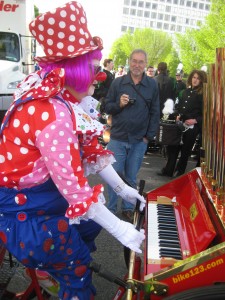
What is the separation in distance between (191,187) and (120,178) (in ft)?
1.60

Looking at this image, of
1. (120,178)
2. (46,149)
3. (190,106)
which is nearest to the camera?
(46,149)

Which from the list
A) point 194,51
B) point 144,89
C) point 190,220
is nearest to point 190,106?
point 144,89

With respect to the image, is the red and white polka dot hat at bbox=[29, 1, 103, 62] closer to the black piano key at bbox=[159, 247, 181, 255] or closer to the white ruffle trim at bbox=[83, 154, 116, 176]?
the white ruffle trim at bbox=[83, 154, 116, 176]

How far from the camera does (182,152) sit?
5.97 meters

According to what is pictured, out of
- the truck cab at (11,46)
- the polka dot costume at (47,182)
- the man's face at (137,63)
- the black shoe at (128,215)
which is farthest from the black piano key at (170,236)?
the truck cab at (11,46)

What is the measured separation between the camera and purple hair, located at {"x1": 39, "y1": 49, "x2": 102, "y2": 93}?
158 centimetres

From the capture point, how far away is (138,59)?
3.86 meters

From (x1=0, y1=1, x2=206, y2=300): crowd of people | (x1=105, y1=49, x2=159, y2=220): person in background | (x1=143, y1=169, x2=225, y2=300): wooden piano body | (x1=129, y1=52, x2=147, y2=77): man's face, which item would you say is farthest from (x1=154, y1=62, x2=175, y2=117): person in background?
(x1=0, y1=1, x2=206, y2=300): crowd of people

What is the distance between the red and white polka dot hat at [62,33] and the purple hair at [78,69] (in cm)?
3

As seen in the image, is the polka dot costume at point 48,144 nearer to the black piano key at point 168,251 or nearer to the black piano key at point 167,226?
the black piano key at point 168,251

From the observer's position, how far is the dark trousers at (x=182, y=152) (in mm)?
5781

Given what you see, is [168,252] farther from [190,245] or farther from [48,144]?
[48,144]

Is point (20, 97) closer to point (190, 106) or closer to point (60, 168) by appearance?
point (60, 168)

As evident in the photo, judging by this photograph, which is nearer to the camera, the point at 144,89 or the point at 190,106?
the point at 144,89
